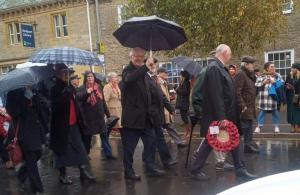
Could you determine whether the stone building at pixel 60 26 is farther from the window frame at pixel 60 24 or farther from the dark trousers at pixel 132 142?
the dark trousers at pixel 132 142

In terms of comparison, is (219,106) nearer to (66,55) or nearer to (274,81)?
(66,55)

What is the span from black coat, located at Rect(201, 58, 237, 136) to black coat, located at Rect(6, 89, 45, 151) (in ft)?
7.90

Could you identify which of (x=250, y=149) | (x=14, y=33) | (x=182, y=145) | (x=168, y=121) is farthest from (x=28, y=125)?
(x=14, y=33)

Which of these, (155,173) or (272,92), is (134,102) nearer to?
(155,173)

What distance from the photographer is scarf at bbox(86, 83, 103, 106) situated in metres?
8.95

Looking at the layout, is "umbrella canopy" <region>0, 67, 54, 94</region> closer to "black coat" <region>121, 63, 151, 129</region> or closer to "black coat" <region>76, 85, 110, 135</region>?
"black coat" <region>121, 63, 151, 129</region>

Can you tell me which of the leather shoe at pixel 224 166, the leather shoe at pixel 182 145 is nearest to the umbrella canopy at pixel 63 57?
the leather shoe at pixel 224 166

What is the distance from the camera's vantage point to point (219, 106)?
6.91 meters

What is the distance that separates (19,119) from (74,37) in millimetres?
22120

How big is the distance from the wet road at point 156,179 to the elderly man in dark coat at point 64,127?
1.51 feet

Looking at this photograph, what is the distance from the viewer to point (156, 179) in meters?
7.62

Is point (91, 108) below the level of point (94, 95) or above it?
below

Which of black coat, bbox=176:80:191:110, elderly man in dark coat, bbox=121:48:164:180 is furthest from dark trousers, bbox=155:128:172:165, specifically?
black coat, bbox=176:80:191:110

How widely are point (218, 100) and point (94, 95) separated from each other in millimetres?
2980
